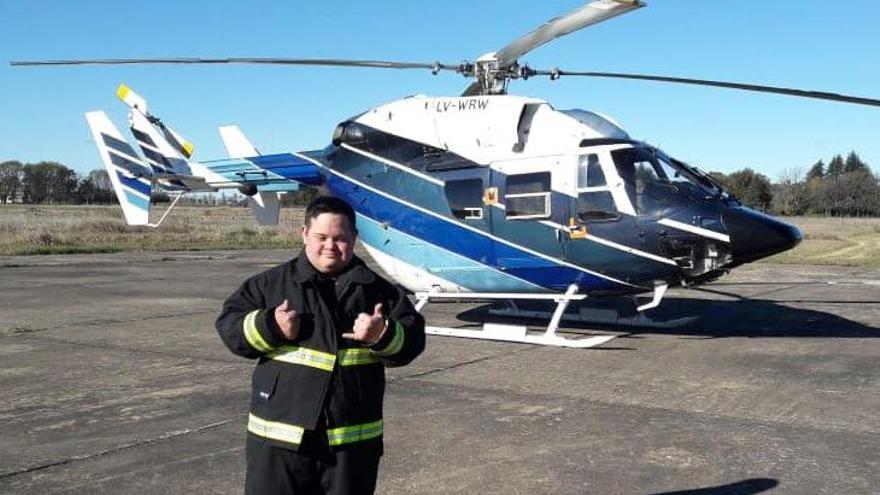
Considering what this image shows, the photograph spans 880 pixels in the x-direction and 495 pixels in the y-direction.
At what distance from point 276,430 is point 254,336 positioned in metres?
0.36

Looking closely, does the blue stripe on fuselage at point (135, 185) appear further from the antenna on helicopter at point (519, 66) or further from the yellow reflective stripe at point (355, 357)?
the yellow reflective stripe at point (355, 357)

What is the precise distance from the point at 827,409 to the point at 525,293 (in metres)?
4.57

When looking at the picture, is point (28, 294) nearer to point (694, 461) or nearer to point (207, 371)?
point (207, 371)

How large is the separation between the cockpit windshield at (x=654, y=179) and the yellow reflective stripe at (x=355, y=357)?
24.0 feet

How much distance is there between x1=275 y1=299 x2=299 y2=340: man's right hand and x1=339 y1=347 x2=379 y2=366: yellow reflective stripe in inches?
8.4

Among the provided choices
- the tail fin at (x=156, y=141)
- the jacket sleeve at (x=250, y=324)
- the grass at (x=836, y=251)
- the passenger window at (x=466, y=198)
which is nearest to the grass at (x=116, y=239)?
the tail fin at (x=156, y=141)

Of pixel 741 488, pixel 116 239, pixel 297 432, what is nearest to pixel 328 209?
pixel 297 432

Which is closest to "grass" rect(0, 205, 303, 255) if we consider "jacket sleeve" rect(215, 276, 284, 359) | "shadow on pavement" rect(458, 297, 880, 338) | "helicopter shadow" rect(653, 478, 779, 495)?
"shadow on pavement" rect(458, 297, 880, 338)

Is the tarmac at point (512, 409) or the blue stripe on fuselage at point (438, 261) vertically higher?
the blue stripe on fuselage at point (438, 261)

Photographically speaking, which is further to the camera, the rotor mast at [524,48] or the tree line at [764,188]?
the tree line at [764,188]

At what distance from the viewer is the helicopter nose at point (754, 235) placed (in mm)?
9359

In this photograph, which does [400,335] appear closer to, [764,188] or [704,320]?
[704,320]

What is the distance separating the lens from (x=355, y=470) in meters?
2.93

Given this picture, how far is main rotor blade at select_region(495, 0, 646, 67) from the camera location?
784 cm
